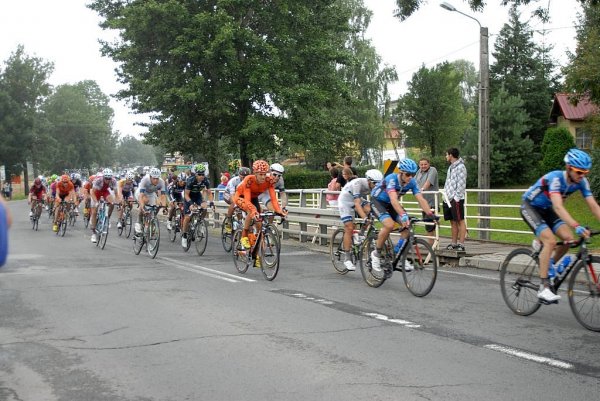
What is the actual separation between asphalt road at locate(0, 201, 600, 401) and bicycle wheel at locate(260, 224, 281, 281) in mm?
203

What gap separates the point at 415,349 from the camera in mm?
6457

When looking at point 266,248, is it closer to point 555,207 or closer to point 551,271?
point 551,271

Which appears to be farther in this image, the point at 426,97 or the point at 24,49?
the point at 24,49

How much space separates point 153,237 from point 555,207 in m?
9.92

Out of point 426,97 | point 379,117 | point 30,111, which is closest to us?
point 379,117

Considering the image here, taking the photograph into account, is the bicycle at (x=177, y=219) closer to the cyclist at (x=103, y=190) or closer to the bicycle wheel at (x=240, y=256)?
the cyclist at (x=103, y=190)

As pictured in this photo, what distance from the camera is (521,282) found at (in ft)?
26.7

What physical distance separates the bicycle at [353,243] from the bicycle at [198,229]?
456 centimetres

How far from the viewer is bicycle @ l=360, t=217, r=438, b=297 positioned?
30.6 ft

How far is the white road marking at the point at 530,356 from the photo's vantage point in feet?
19.1

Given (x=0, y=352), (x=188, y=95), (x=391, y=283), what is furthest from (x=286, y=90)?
(x=0, y=352)

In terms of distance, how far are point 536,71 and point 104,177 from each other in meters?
48.0

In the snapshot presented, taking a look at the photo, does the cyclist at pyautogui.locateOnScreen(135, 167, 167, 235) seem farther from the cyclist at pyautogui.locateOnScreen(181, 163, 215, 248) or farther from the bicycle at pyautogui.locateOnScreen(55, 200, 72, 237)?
the bicycle at pyautogui.locateOnScreen(55, 200, 72, 237)

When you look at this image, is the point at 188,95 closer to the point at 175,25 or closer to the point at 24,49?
the point at 175,25
